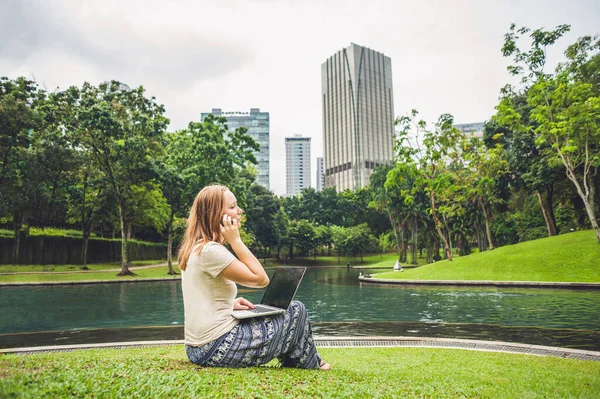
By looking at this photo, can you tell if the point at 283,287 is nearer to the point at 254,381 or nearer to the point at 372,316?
the point at 254,381

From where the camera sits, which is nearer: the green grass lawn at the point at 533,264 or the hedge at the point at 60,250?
the green grass lawn at the point at 533,264

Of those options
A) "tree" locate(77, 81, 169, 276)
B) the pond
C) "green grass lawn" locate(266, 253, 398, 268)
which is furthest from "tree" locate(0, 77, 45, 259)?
"green grass lawn" locate(266, 253, 398, 268)

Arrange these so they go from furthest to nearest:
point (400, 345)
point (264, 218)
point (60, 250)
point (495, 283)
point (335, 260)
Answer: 1. point (335, 260)
2. point (264, 218)
3. point (60, 250)
4. point (495, 283)
5. point (400, 345)

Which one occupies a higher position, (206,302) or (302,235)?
(302,235)

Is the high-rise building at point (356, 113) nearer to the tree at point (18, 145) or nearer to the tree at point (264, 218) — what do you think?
the tree at point (264, 218)

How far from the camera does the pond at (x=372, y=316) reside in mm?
9733

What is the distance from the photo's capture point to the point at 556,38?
2319 cm

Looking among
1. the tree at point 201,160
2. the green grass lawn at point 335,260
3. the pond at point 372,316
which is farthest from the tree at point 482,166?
the green grass lawn at point 335,260

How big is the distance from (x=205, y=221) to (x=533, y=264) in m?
24.2

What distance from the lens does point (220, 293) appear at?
3391 mm

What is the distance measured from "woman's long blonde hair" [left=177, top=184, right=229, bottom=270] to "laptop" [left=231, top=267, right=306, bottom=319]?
2.20 ft

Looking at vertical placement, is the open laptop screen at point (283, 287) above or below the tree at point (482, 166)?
below

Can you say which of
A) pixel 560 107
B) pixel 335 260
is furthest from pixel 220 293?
pixel 335 260

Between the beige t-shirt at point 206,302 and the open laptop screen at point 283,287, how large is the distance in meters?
0.50
